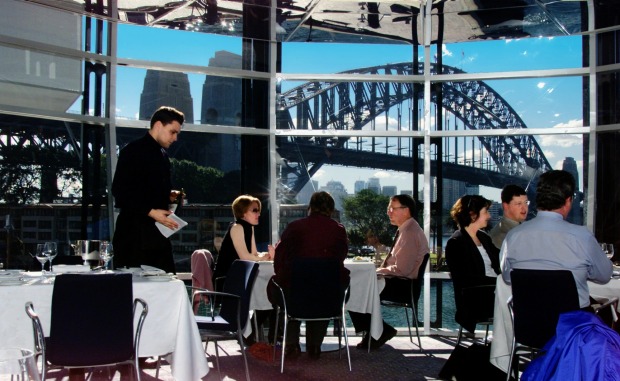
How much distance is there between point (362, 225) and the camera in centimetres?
775

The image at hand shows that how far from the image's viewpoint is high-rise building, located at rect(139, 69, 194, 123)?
7238mm

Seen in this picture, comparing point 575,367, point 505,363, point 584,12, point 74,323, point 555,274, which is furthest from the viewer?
point 584,12

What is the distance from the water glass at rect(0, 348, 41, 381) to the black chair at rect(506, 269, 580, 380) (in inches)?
123

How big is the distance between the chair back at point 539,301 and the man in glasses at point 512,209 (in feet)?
7.72

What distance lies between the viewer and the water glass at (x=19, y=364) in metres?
0.87

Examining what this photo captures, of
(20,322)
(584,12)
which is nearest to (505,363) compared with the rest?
(20,322)

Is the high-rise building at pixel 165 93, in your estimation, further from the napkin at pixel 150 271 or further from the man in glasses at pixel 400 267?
the napkin at pixel 150 271

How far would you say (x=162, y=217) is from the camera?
425cm

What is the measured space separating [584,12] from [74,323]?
19.4ft

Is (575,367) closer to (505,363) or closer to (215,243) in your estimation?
(505,363)

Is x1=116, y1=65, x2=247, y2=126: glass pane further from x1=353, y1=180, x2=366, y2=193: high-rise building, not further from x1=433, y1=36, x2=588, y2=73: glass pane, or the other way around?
x1=433, y1=36, x2=588, y2=73: glass pane

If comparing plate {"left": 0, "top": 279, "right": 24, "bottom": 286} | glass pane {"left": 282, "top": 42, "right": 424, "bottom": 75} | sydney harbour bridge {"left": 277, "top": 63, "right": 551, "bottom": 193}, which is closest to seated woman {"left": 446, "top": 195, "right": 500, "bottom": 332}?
sydney harbour bridge {"left": 277, "top": 63, "right": 551, "bottom": 193}

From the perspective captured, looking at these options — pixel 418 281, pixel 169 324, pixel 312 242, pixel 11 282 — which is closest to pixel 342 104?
pixel 418 281

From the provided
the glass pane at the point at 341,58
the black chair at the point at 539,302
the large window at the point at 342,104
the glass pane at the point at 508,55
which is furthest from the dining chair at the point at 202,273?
the glass pane at the point at 508,55
